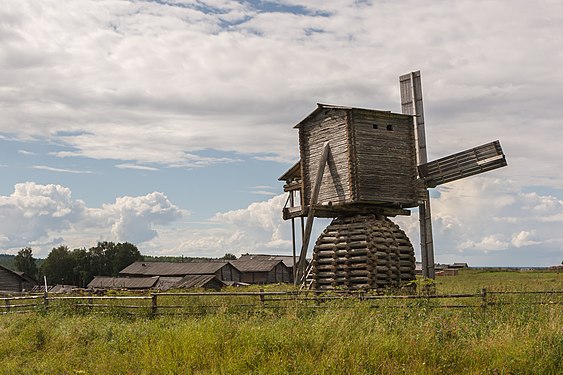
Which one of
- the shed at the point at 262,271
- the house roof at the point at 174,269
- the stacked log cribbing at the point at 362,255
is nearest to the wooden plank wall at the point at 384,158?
the stacked log cribbing at the point at 362,255

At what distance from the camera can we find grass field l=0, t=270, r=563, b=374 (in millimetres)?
10906

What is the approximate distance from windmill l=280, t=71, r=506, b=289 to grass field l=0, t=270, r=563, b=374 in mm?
7551

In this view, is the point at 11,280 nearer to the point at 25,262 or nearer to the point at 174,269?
the point at 174,269

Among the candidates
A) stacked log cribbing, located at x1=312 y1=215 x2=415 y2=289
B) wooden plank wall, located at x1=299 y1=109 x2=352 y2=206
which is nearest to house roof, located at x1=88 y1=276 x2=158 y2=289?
stacked log cribbing, located at x1=312 y1=215 x2=415 y2=289

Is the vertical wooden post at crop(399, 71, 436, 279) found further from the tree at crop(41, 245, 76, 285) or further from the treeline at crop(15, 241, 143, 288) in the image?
the tree at crop(41, 245, 76, 285)

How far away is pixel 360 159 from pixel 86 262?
7845 cm

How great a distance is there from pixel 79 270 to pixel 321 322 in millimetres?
84652

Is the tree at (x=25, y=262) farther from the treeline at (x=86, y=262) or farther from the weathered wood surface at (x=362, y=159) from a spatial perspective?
the weathered wood surface at (x=362, y=159)

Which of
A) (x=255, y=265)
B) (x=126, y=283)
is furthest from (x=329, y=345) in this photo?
(x=255, y=265)

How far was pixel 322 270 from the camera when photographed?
83.8 feet

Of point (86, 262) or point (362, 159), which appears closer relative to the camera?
point (362, 159)

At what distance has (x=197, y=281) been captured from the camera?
58594mm

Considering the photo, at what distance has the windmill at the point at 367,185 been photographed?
78.1ft

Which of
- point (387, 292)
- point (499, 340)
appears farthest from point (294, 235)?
point (499, 340)
